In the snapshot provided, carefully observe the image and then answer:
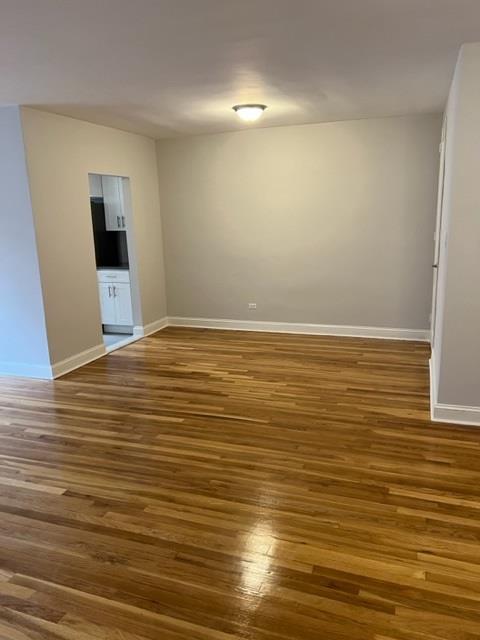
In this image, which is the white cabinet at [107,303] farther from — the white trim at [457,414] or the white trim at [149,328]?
the white trim at [457,414]

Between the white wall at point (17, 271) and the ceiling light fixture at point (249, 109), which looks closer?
the white wall at point (17, 271)

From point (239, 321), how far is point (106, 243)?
2.17 meters

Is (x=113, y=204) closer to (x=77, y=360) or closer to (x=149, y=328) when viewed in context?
(x=149, y=328)

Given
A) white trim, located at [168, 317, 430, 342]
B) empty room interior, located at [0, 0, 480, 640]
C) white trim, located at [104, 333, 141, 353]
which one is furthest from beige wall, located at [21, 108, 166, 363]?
white trim, located at [168, 317, 430, 342]

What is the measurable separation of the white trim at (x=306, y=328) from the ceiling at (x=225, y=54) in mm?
2523

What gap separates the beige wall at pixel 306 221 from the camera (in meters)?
5.42

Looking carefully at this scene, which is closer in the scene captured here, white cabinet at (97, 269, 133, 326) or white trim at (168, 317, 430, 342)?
white trim at (168, 317, 430, 342)

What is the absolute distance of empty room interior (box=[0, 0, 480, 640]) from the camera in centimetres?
209

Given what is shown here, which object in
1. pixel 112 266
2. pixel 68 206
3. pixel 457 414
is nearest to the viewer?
pixel 457 414

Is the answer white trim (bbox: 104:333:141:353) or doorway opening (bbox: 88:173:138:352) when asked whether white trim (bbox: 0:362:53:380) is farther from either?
doorway opening (bbox: 88:173:138:352)

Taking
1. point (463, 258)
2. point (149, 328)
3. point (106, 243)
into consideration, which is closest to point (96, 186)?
point (106, 243)

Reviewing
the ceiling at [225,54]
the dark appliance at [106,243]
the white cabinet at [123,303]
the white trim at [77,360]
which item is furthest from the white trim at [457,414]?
the dark appliance at [106,243]

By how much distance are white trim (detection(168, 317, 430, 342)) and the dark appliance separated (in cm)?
113

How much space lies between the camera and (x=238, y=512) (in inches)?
100
